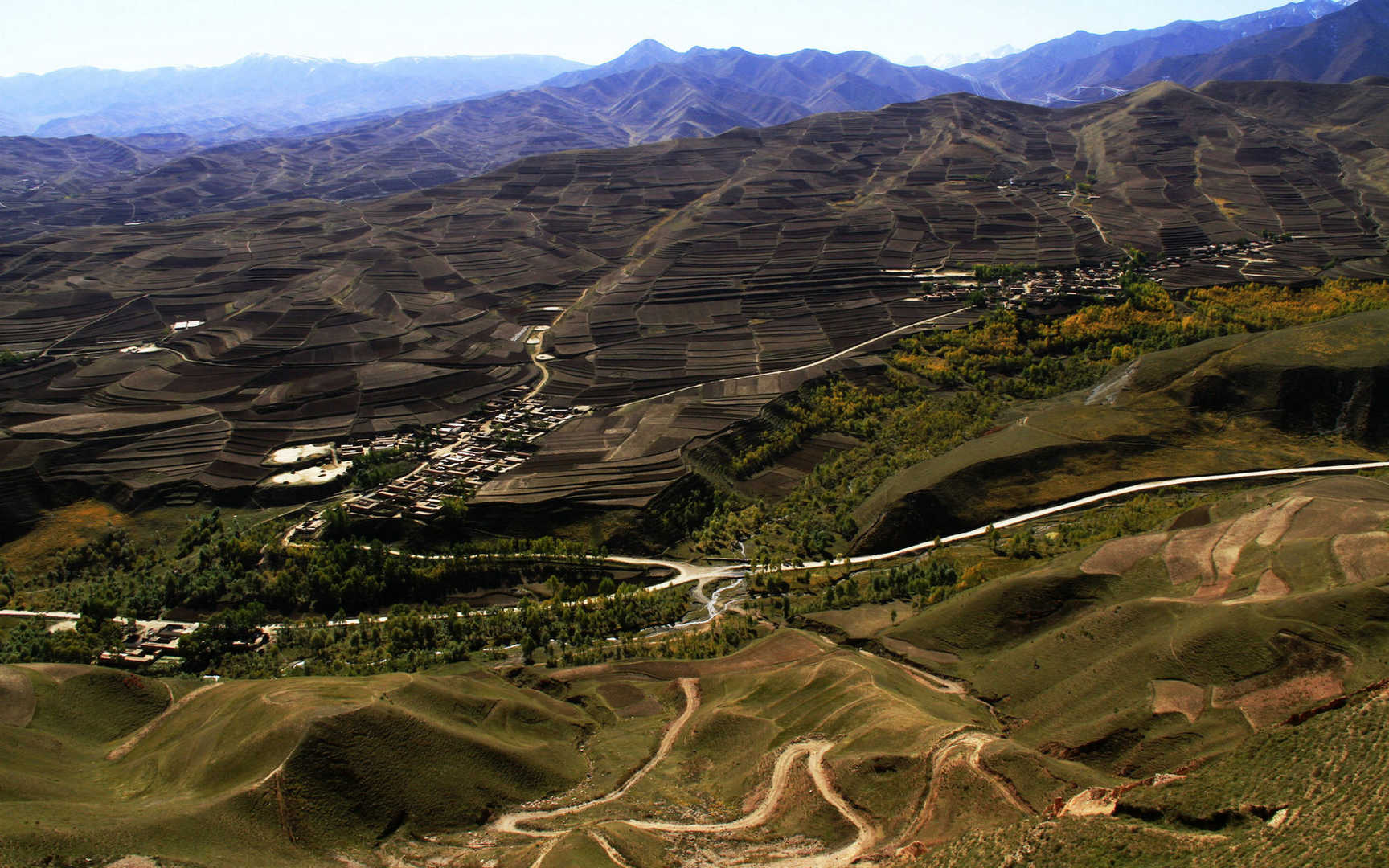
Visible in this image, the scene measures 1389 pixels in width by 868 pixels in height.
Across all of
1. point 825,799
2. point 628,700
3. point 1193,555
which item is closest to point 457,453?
point 628,700

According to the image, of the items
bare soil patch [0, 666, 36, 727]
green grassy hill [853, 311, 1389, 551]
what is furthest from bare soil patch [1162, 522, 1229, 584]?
bare soil patch [0, 666, 36, 727]

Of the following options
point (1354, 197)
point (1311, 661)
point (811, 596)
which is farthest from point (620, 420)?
point (1354, 197)

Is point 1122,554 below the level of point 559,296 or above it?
below

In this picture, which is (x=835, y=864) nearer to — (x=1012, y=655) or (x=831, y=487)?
(x=1012, y=655)

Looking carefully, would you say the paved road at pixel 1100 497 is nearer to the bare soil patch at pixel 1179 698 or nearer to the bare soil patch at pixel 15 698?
the bare soil patch at pixel 1179 698

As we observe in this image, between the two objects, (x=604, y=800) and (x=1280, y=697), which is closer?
(x=1280, y=697)

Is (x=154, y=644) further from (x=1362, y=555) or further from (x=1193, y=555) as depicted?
(x=1362, y=555)

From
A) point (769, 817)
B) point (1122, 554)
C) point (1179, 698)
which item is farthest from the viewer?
point (1122, 554)

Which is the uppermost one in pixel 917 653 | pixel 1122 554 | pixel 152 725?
pixel 1122 554
